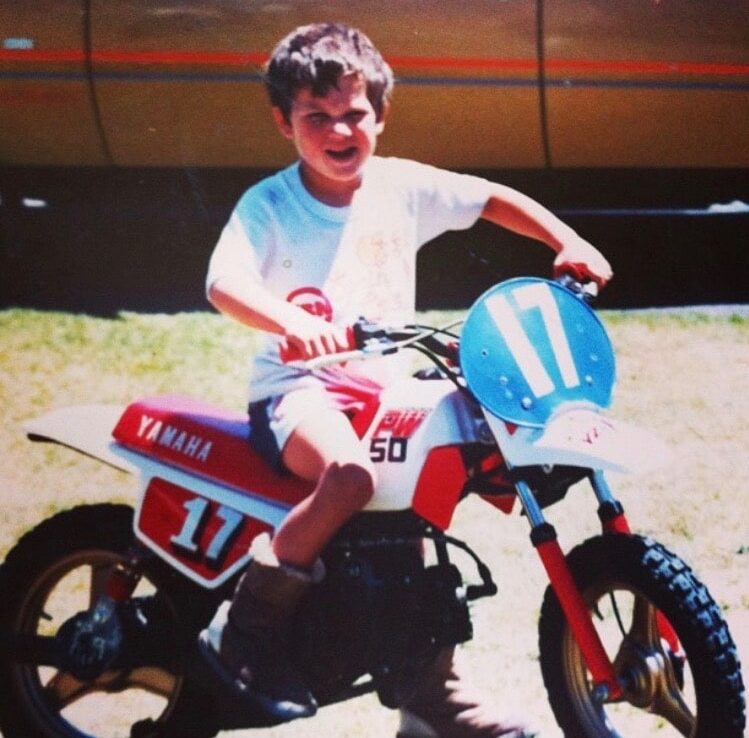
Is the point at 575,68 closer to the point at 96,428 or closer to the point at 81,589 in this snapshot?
the point at 96,428

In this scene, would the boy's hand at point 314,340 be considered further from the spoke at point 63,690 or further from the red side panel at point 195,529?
the spoke at point 63,690

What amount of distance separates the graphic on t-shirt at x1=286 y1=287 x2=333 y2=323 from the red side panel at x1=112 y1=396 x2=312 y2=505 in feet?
0.74

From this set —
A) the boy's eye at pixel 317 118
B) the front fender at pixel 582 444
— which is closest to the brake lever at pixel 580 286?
the front fender at pixel 582 444

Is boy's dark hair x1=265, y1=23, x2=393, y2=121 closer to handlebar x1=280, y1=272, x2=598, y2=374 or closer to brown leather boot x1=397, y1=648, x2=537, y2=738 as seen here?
handlebar x1=280, y1=272, x2=598, y2=374

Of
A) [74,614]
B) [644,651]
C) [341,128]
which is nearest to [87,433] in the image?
[74,614]

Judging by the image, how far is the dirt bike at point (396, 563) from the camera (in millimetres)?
1762

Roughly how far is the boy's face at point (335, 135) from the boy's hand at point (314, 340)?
0.37m

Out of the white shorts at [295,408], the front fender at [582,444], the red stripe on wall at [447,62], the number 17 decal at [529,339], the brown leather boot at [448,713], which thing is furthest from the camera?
the red stripe on wall at [447,62]

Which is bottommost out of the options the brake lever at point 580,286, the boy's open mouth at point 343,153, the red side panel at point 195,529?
the red side panel at point 195,529

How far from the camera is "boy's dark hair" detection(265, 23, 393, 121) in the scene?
1.95 m

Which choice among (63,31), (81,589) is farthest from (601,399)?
(63,31)

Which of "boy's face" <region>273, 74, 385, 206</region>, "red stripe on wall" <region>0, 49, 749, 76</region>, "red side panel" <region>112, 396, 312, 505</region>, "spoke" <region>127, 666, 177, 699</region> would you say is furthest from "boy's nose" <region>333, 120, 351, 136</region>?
"spoke" <region>127, 666, 177, 699</region>

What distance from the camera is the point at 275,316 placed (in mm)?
1809

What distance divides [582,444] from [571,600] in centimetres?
25
